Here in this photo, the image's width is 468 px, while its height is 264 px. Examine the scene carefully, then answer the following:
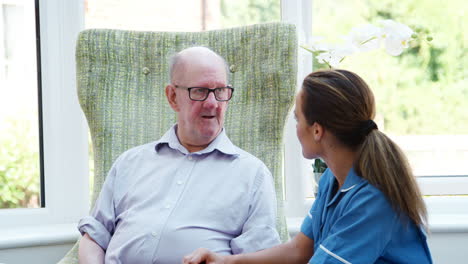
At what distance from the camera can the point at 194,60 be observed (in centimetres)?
170

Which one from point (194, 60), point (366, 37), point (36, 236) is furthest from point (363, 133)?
point (36, 236)

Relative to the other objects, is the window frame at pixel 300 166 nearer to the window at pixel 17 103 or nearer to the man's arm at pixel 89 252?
the man's arm at pixel 89 252

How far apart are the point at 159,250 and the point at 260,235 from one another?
291 millimetres

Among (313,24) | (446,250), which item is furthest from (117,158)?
(446,250)

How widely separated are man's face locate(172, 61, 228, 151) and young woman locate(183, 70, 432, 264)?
432 mm

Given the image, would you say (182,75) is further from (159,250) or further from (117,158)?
(159,250)

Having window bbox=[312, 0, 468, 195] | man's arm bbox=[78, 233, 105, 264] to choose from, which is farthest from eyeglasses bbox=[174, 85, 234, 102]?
window bbox=[312, 0, 468, 195]

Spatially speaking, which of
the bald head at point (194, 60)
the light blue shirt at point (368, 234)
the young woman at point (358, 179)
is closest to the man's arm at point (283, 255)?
the young woman at point (358, 179)

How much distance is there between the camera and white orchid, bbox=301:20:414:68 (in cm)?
204

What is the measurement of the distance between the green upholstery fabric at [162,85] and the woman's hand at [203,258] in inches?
17.1

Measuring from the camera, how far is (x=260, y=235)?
4.93 ft

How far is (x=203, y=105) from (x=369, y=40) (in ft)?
2.45

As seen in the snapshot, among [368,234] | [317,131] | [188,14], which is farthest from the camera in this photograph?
[188,14]

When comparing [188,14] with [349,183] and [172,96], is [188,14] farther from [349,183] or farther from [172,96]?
[349,183]
